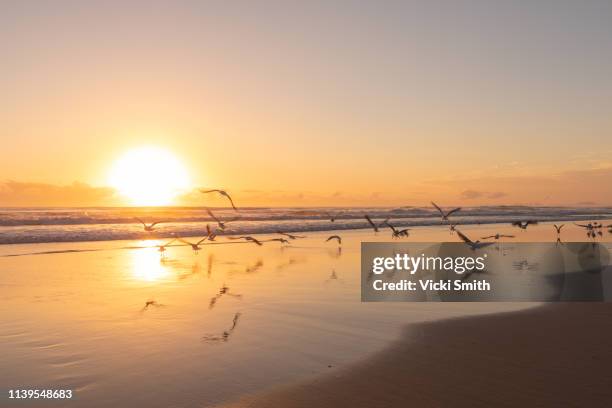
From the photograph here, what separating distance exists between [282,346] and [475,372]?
265 cm

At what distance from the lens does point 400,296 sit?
36.9 feet

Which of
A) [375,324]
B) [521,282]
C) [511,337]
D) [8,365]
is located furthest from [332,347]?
[521,282]

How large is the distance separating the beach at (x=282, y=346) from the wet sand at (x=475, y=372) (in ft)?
0.07

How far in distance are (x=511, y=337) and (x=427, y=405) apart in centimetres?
329

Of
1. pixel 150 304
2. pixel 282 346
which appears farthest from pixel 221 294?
pixel 282 346

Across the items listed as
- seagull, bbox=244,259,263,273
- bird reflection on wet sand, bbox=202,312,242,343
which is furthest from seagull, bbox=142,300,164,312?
seagull, bbox=244,259,263,273

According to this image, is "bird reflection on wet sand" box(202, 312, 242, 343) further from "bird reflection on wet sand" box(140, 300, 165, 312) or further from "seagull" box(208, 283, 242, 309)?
"bird reflection on wet sand" box(140, 300, 165, 312)

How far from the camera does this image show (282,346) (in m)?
7.22

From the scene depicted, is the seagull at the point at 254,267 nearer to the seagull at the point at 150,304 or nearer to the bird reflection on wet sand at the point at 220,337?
the seagull at the point at 150,304

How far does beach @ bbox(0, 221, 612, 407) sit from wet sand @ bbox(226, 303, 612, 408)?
2cm

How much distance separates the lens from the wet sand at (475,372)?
17.4ft

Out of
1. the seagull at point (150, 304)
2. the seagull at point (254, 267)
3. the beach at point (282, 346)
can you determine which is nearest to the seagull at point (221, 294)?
the beach at point (282, 346)

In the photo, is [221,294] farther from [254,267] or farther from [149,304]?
[254,267]

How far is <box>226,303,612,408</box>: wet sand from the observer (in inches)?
209
